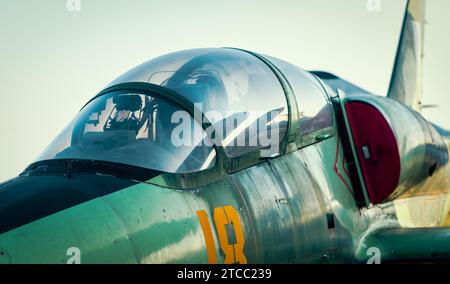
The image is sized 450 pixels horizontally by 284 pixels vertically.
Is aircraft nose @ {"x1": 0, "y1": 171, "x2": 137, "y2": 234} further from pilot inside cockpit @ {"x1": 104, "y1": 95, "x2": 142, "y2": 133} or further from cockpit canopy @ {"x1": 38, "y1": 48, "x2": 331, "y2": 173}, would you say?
pilot inside cockpit @ {"x1": 104, "y1": 95, "x2": 142, "y2": 133}

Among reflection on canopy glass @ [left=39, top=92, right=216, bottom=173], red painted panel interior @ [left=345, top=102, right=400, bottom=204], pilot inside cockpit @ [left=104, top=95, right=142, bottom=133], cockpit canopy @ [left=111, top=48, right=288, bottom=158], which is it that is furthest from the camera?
red painted panel interior @ [left=345, top=102, right=400, bottom=204]

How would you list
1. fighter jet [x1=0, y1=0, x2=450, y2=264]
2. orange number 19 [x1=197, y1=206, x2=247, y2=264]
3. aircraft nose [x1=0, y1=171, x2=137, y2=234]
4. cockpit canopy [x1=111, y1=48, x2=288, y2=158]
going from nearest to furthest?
aircraft nose [x1=0, y1=171, x2=137, y2=234] < fighter jet [x1=0, y1=0, x2=450, y2=264] < orange number 19 [x1=197, y1=206, x2=247, y2=264] < cockpit canopy [x1=111, y1=48, x2=288, y2=158]

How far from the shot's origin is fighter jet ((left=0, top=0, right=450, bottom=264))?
15.4 ft

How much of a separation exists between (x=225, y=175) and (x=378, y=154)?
2789mm

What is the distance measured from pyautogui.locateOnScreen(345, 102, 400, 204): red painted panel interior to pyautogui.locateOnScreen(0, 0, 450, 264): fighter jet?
14 mm

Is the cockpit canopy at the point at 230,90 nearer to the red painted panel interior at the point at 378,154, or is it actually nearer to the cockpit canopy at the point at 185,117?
the cockpit canopy at the point at 185,117

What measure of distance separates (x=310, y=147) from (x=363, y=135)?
3.71ft

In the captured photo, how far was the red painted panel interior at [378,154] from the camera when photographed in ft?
26.1

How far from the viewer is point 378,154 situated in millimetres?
8000

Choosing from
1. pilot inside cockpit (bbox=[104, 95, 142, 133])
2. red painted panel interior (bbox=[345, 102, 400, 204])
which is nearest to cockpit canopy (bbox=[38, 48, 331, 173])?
pilot inside cockpit (bbox=[104, 95, 142, 133])

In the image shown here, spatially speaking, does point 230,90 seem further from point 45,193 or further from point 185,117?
point 45,193

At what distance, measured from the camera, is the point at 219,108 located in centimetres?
616
